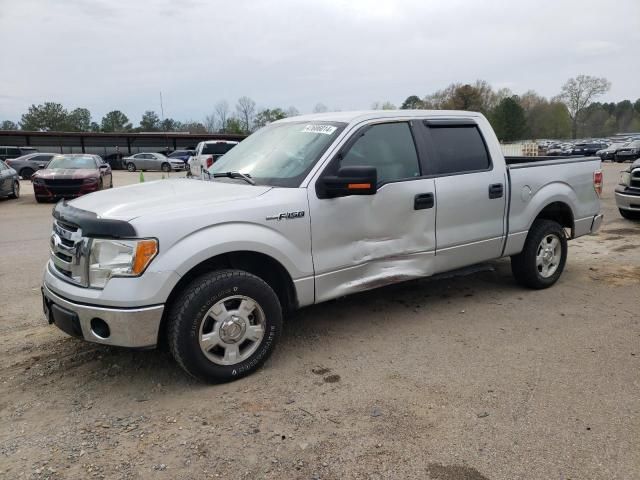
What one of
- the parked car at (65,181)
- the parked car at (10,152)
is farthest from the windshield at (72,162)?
the parked car at (10,152)

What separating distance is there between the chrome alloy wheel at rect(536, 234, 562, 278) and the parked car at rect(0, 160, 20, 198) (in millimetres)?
15966

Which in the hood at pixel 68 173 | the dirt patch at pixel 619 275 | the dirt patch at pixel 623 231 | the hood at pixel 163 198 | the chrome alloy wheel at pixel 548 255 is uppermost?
the hood at pixel 68 173

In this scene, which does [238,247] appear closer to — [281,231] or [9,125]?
[281,231]

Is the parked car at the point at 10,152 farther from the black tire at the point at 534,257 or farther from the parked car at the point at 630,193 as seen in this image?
the black tire at the point at 534,257

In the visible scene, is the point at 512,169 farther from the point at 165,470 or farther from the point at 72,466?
the point at 72,466

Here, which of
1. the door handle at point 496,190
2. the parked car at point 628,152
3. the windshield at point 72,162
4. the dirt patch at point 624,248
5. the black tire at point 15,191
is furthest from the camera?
the parked car at point 628,152

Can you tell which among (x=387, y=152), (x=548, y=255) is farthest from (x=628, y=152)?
(x=387, y=152)

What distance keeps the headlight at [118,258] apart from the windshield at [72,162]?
47.4 ft

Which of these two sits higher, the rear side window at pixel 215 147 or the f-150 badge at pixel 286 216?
the rear side window at pixel 215 147

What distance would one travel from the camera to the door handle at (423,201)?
14.2 feet

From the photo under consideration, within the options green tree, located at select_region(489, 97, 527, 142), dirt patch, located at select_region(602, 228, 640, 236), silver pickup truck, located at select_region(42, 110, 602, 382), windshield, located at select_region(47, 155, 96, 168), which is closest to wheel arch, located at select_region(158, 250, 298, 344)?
silver pickup truck, located at select_region(42, 110, 602, 382)

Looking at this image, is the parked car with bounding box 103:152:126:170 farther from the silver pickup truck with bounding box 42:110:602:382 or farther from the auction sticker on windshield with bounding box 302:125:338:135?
the auction sticker on windshield with bounding box 302:125:338:135

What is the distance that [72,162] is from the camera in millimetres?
16406

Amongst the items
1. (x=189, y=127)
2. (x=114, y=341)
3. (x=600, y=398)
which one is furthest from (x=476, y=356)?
(x=189, y=127)
